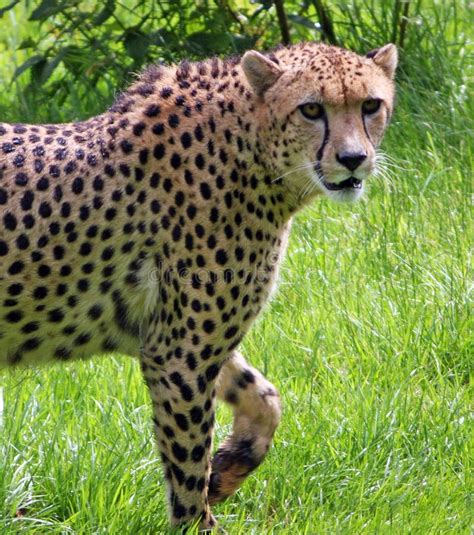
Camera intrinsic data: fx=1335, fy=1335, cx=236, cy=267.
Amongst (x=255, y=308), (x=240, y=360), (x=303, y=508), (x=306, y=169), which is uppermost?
(x=306, y=169)

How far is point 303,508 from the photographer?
4.27 metres

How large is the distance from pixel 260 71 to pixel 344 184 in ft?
1.52

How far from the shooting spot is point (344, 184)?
411 centimetres

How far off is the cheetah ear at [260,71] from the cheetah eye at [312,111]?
18cm

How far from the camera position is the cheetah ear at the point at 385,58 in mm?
4371

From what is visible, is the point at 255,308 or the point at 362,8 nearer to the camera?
the point at 255,308

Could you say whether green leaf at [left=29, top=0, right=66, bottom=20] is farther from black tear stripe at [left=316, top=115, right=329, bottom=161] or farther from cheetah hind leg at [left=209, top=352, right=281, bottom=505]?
black tear stripe at [left=316, top=115, right=329, bottom=161]

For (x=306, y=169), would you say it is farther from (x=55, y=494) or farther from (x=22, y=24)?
(x=22, y=24)

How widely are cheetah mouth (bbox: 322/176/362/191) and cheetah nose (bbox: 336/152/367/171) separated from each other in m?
0.06

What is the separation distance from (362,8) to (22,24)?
92.0 inches

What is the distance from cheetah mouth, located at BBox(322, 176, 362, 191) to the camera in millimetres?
4098

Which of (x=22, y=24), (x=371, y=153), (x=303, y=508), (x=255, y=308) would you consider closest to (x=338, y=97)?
(x=371, y=153)

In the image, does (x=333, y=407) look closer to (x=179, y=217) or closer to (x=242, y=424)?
(x=242, y=424)
